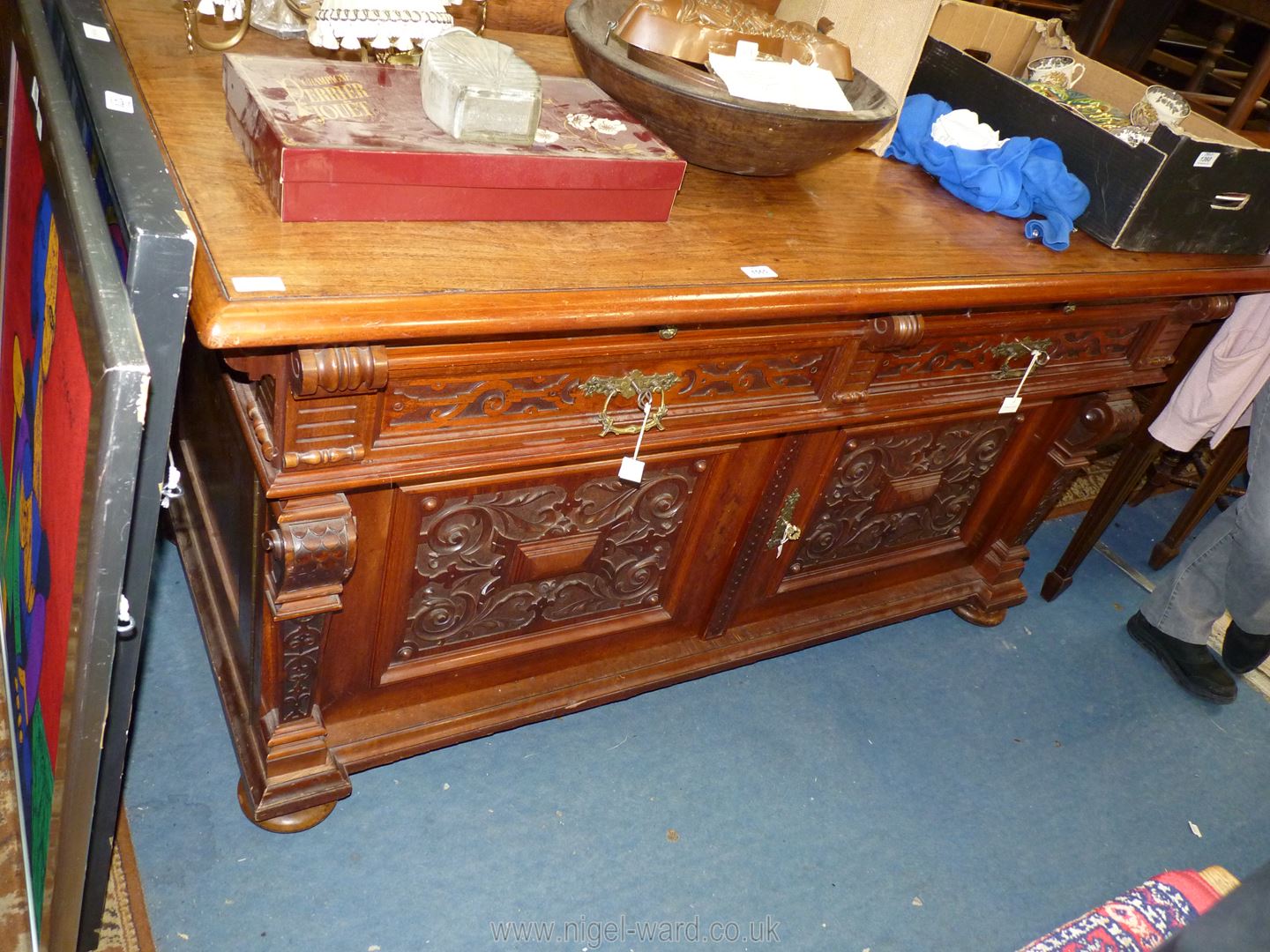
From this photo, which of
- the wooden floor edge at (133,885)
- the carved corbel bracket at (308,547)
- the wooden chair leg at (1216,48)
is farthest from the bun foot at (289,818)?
the wooden chair leg at (1216,48)

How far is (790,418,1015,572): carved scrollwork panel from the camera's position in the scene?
5.31ft

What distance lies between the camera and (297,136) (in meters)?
0.93

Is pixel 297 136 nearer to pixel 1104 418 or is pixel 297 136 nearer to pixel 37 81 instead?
pixel 37 81

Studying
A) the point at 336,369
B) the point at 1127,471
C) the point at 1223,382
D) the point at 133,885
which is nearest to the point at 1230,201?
the point at 1223,382

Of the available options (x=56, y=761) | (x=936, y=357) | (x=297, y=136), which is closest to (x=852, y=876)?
(x=936, y=357)

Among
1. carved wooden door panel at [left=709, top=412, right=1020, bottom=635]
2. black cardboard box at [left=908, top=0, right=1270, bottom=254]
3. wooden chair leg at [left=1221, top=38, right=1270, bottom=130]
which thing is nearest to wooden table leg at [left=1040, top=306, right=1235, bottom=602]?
black cardboard box at [left=908, top=0, right=1270, bottom=254]

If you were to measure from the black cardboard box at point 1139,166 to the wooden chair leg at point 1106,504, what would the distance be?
1.71 feet

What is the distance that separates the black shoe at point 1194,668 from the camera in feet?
6.68

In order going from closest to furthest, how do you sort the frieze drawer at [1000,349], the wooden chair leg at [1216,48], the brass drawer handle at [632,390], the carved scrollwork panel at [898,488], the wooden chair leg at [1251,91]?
the brass drawer handle at [632,390] < the frieze drawer at [1000,349] < the carved scrollwork panel at [898,488] < the wooden chair leg at [1251,91] < the wooden chair leg at [1216,48]

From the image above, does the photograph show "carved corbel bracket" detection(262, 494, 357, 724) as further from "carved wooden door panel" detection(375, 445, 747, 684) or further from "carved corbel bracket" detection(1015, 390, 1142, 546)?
"carved corbel bracket" detection(1015, 390, 1142, 546)

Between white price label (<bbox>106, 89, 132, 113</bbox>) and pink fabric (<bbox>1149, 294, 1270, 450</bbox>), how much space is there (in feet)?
5.80

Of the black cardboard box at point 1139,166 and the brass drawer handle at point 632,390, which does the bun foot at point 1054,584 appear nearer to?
the black cardboard box at point 1139,166

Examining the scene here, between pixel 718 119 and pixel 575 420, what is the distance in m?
0.40

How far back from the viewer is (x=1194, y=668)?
80.5 inches
